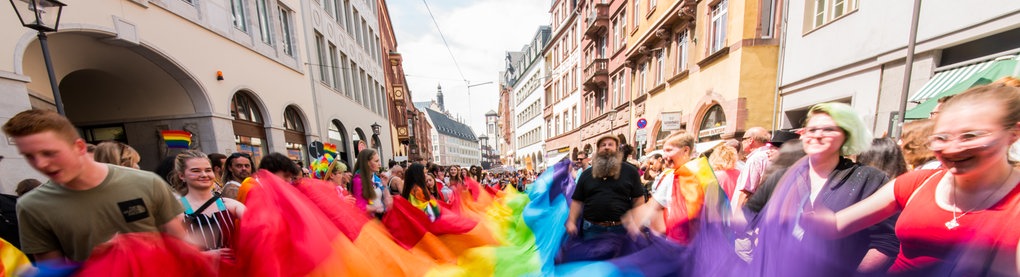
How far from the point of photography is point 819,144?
5.29 feet

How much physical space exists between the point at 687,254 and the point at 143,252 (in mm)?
2747

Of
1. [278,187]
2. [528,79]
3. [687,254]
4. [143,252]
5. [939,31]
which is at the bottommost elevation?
[687,254]

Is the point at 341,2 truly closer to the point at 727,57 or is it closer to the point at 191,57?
the point at 191,57

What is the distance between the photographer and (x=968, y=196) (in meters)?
1.17

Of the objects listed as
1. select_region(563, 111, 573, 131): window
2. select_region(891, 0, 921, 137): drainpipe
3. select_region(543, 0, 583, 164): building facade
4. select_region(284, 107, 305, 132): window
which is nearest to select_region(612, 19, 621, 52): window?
select_region(543, 0, 583, 164): building facade

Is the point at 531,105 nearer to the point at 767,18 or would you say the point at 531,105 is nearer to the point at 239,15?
the point at 767,18

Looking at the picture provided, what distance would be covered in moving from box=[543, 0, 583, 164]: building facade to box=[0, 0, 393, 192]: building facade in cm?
1533

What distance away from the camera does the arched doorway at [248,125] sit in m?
8.61

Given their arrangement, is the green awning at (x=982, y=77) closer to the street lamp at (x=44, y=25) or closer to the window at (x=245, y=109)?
the street lamp at (x=44, y=25)

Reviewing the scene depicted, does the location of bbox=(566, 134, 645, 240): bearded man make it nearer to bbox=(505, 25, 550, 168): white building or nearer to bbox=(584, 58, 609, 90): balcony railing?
bbox=(584, 58, 609, 90): balcony railing

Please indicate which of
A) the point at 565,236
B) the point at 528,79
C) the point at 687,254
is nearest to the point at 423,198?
the point at 565,236

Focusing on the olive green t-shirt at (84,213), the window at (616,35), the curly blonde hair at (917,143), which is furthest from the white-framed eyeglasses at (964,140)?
the window at (616,35)

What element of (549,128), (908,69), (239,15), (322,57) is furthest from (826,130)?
(549,128)

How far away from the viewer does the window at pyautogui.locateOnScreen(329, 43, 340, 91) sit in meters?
13.6
